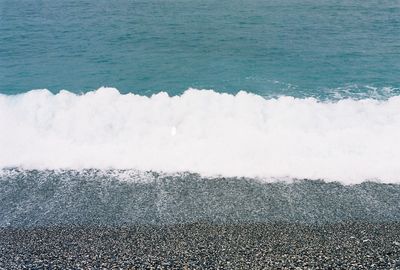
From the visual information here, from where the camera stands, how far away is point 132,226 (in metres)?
10.4

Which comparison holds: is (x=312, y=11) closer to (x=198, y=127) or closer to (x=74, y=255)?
(x=198, y=127)

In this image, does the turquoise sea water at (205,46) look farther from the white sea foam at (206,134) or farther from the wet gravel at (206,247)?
the wet gravel at (206,247)

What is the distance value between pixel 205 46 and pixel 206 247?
16.8 meters

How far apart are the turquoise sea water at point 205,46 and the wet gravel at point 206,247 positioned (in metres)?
9.84

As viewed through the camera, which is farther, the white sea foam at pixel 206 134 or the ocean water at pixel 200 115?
the white sea foam at pixel 206 134

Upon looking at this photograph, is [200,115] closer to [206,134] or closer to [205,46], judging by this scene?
[206,134]

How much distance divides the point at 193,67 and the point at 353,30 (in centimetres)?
1107

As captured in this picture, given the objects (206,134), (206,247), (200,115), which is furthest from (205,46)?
(206,247)

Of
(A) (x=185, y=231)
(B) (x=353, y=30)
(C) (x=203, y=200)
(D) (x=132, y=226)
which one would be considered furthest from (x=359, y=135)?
(B) (x=353, y=30)

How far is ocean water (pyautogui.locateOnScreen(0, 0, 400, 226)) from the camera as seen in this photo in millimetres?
11641

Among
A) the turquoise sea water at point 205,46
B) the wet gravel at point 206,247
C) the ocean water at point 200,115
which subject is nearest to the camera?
the wet gravel at point 206,247

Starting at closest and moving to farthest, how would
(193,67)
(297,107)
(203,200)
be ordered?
(203,200) < (297,107) < (193,67)

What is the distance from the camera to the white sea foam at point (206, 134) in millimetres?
13336

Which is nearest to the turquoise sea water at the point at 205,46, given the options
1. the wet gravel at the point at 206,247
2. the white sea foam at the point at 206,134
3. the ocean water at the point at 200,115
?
the ocean water at the point at 200,115
